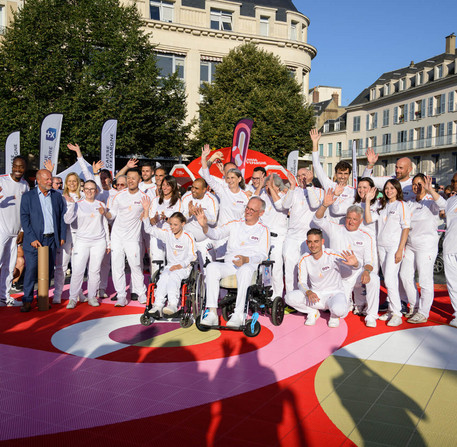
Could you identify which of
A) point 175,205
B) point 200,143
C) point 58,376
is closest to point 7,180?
point 175,205

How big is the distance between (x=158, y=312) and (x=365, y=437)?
11.8 ft

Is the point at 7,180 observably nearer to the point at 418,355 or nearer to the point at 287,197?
the point at 287,197

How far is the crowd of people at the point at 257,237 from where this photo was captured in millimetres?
7469

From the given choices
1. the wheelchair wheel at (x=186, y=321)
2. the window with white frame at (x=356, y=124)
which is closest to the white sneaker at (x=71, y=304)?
the wheelchair wheel at (x=186, y=321)

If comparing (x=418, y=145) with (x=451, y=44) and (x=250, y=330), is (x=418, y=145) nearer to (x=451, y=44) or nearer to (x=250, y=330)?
(x=451, y=44)

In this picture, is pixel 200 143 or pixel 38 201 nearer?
pixel 38 201

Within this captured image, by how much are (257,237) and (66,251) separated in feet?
12.1

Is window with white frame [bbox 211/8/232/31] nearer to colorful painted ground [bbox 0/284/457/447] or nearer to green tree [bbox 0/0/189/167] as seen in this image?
green tree [bbox 0/0/189/167]

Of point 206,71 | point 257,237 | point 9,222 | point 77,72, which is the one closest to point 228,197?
point 257,237

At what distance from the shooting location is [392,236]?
771 centimetres

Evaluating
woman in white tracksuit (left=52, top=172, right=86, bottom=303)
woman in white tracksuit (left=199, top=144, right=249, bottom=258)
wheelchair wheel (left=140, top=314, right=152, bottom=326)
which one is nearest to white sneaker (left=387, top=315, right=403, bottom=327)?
woman in white tracksuit (left=199, top=144, right=249, bottom=258)

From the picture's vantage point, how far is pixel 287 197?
26.9 feet

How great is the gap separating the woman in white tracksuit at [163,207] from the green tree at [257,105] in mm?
25465

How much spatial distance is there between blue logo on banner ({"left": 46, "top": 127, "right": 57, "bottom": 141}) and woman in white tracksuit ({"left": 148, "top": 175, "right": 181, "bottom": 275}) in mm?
4718
